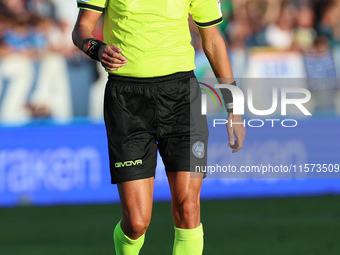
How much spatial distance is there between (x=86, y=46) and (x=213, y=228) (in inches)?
138

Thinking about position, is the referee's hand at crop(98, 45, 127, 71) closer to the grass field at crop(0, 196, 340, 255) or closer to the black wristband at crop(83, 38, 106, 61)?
the black wristband at crop(83, 38, 106, 61)

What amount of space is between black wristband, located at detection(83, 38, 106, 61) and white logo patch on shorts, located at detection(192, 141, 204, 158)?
83cm

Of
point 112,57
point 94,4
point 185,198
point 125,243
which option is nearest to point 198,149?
point 185,198

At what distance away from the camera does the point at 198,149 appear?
414 centimetres

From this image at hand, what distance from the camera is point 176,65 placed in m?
4.08

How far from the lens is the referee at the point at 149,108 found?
13.1ft

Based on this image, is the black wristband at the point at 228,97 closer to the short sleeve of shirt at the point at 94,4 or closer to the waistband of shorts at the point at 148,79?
the waistband of shorts at the point at 148,79

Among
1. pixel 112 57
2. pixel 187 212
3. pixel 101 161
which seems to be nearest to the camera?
pixel 112 57

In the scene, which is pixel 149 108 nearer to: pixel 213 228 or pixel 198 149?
pixel 198 149

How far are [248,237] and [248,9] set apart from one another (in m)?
4.54

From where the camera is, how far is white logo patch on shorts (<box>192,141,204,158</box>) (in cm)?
412

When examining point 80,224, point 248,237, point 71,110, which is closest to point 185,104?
point 248,237

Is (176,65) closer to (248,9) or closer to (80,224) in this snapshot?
(80,224)

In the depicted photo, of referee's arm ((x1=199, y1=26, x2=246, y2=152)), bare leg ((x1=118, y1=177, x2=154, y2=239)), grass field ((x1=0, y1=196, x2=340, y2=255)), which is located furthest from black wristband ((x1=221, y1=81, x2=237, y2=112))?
grass field ((x1=0, y1=196, x2=340, y2=255))
